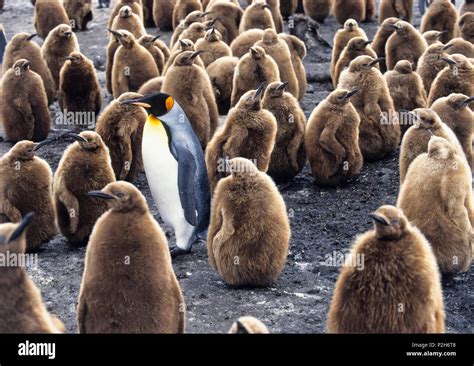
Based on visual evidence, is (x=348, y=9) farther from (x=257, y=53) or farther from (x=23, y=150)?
(x=23, y=150)

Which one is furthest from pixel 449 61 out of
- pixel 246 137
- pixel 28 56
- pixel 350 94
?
pixel 28 56

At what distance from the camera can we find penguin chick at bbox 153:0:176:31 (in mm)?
13680

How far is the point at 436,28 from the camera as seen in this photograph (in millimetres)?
11055

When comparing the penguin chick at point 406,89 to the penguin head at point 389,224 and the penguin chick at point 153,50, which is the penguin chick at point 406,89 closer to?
the penguin chick at point 153,50

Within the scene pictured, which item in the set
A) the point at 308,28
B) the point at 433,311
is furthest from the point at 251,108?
the point at 308,28

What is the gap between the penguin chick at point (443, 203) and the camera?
5.50 meters

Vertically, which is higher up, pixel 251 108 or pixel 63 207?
pixel 251 108

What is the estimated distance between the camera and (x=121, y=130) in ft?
23.6

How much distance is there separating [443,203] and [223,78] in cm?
395

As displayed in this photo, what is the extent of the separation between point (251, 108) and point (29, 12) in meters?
9.38

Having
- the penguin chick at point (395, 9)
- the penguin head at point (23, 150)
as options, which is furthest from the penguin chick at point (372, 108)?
the penguin chick at point (395, 9)

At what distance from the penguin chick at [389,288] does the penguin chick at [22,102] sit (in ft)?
15.7

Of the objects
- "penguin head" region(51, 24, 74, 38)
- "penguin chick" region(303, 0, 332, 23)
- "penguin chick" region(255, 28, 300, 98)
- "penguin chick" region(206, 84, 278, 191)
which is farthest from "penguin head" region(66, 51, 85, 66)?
"penguin chick" region(303, 0, 332, 23)
